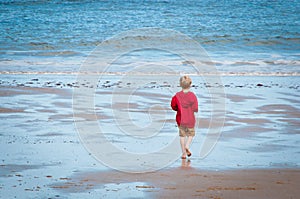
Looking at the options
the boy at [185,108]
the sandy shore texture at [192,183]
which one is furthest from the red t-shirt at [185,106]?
the sandy shore texture at [192,183]

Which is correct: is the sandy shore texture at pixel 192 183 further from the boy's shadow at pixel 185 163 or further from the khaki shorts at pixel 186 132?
the khaki shorts at pixel 186 132

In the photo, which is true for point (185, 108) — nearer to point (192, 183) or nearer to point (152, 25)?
point (192, 183)

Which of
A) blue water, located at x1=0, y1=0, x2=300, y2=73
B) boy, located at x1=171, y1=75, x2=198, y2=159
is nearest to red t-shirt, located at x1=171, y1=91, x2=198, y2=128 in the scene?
boy, located at x1=171, y1=75, x2=198, y2=159

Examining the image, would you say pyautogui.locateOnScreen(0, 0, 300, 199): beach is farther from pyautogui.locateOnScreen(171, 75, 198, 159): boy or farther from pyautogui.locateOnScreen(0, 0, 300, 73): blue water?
pyautogui.locateOnScreen(171, 75, 198, 159): boy

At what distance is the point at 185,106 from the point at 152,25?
3129 centimetres

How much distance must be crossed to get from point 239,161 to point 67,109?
4492mm

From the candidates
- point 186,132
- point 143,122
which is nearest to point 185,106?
point 186,132

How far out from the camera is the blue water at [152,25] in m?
22.4

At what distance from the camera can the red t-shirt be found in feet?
23.3

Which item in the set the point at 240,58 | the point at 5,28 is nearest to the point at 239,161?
the point at 240,58

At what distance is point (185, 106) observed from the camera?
7.13 m

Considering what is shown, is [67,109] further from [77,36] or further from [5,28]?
[5,28]

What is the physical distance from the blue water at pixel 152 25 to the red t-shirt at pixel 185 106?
1244cm

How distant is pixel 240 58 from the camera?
23469mm
